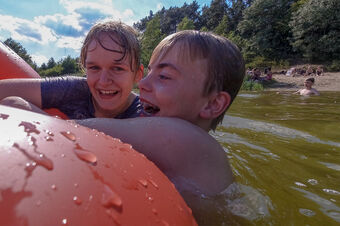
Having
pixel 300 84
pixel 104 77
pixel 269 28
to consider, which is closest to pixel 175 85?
pixel 104 77

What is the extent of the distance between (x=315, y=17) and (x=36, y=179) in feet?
107

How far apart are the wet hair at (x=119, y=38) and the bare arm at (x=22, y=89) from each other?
0.63 meters

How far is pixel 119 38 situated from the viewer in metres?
2.91

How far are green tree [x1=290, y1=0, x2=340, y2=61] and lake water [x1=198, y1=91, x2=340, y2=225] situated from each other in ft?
87.3

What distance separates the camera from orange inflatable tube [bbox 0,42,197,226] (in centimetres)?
68

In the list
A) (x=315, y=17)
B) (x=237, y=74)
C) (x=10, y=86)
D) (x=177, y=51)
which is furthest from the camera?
(x=315, y=17)

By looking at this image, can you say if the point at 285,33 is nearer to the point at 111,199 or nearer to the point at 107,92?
the point at 107,92

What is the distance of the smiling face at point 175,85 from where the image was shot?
6.39ft

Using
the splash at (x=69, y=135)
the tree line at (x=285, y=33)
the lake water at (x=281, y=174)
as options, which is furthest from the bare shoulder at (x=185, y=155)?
the tree line at (x=285, y=33)

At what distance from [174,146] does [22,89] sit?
1.68 meters

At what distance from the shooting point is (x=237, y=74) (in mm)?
2178

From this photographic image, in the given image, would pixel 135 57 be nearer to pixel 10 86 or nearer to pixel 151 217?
pixel 10 86

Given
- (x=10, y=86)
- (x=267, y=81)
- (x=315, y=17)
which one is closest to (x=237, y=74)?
(x=10, y=86)

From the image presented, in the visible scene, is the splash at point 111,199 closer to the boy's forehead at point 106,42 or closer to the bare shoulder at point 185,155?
the bare shoulder at point 185,155
